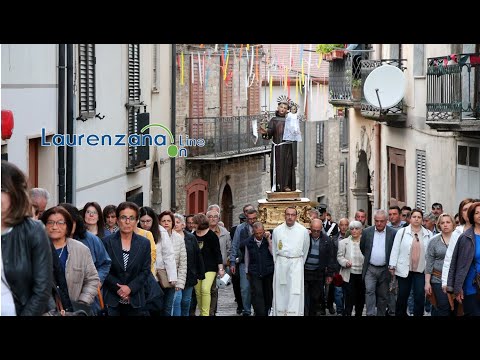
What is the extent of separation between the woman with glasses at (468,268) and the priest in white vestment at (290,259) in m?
4.16

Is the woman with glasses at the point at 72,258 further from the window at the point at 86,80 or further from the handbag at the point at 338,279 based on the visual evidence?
the window at the point at 86,80

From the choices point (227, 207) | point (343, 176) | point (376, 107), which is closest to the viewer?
point (376, 107)

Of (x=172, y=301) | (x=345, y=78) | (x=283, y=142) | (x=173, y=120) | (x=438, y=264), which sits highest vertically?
(x=345, y=78)

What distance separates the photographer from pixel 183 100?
3606cm

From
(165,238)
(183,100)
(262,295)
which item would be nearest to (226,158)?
(183,100)

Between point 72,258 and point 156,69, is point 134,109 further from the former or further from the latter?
point 72,258

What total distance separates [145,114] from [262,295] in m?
9.93

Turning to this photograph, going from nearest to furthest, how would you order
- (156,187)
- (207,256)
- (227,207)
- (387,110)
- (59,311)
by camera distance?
(59,311) < (207,256) < (387,110) < (156,187) < (227,207)

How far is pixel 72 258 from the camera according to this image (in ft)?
36.9

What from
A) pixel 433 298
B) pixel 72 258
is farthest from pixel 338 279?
pixel 72 258

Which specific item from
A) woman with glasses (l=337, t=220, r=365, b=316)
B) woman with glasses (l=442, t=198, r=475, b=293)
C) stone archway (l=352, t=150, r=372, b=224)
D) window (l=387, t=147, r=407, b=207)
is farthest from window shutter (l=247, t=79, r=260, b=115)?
woman with glasses (l=442, t=198, r=475, b=293)

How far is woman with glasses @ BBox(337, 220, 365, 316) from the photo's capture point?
1844 cm

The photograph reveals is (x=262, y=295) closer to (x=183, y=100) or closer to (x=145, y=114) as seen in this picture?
(x=145, y=114)

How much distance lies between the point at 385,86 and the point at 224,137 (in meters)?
11.2
